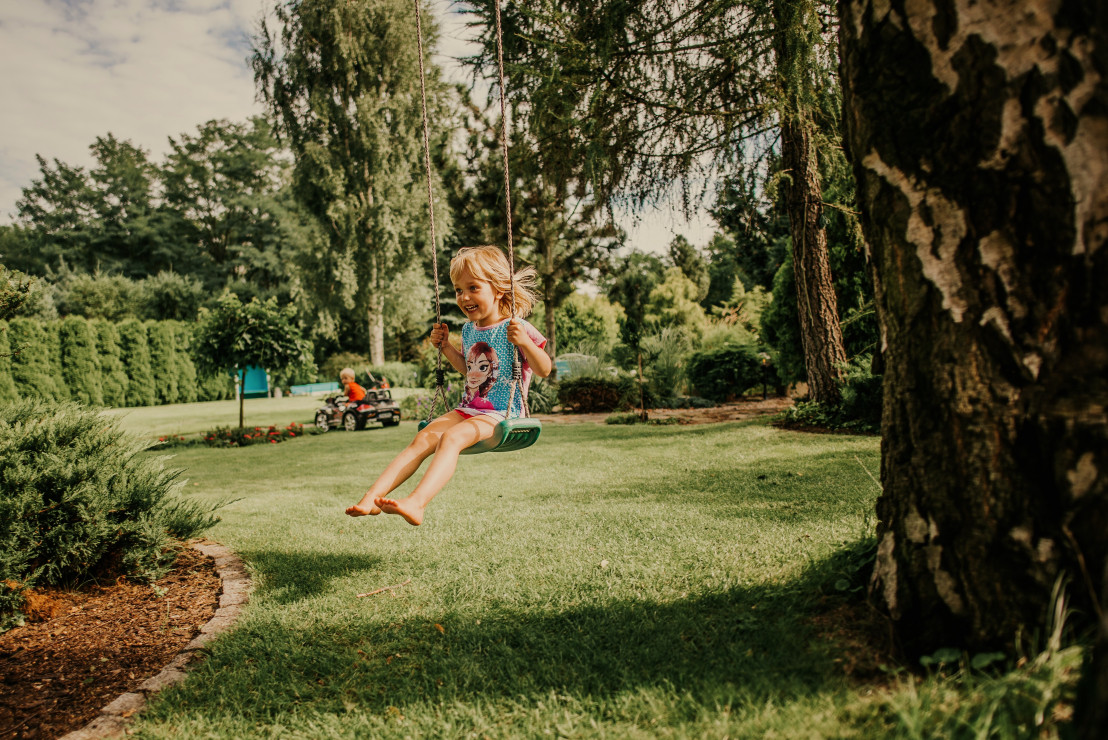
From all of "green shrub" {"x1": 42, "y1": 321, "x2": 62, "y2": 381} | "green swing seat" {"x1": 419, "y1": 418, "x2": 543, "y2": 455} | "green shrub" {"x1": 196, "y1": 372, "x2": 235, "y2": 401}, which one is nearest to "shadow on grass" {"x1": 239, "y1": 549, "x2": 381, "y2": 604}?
"green swing seat" {"x1": 419, "y1": 418, "x2": 543, "y2": 455}

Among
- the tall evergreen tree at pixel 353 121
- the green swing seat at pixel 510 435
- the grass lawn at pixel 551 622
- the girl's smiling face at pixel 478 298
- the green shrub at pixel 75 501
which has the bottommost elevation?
the grass lawn at pixel 551 622

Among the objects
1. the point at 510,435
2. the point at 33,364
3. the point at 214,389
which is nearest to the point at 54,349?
the point at 33,364

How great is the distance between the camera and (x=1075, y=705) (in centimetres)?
123

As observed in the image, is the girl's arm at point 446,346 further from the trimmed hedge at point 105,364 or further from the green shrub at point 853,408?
the trimmed hedge at point 105,364

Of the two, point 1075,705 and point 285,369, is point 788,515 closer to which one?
point 1075,705

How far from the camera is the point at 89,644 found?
9.00 feet

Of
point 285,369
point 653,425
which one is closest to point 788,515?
point 653,425

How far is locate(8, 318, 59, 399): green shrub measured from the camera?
61.7 ft

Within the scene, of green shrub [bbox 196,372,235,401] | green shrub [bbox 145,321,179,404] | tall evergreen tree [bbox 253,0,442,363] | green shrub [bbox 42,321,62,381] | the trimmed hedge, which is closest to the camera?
the trimmed hedge

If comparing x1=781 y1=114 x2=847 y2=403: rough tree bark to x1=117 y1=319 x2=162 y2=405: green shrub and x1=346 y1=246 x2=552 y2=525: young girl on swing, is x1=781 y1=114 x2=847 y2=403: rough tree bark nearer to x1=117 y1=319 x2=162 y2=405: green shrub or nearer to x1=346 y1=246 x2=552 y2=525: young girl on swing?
x1=346 y1=246 x2=552 y2=525: young girl on swing

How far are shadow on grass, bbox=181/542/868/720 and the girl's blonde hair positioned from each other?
66.5 inches

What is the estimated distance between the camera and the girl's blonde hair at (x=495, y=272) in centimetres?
354

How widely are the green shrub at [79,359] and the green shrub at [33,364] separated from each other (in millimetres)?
566

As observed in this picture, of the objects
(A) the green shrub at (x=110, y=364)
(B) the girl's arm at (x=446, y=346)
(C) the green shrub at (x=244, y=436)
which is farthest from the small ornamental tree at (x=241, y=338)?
(A) the green shrub at (x=110, y=364)
